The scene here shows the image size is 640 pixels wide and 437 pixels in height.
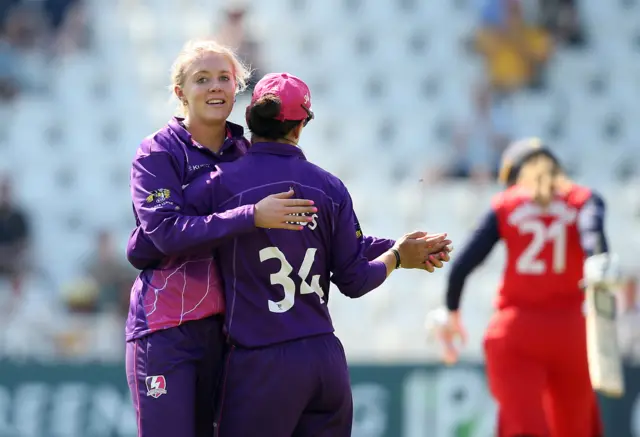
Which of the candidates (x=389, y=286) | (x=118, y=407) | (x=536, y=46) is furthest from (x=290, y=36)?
(x=118, y=407)

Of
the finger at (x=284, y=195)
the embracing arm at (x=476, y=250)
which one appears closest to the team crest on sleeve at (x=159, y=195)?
the finger at (x=284, y=195)

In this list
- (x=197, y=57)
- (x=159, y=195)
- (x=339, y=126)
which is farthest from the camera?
(x=339, y=126)

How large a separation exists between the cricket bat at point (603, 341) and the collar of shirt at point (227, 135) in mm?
2265

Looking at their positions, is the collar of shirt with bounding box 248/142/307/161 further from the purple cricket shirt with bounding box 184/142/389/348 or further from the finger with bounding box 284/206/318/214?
the finger with bounding box 284/206/318/214

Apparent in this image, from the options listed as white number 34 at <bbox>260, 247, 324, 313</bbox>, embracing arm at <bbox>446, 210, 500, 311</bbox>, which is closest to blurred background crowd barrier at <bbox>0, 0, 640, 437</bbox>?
embracing arm at <bbox>446, 210, 500, 311</bbox>

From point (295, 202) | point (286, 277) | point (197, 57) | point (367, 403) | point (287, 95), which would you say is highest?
point (197, 57)

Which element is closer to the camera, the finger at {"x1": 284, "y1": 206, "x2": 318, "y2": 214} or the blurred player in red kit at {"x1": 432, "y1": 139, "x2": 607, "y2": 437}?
the finger at {"x1": 284, "y1": 206, "x2": 318, "y2": 214}

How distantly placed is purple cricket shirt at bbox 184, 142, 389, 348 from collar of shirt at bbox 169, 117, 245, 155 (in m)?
0.17

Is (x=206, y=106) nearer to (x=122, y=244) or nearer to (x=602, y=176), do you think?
(x=122, y=244)

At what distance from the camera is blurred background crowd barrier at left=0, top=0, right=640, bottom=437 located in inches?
421

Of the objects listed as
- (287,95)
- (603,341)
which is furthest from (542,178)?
(287,95)

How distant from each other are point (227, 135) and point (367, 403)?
515cm

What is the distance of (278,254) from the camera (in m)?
4.65

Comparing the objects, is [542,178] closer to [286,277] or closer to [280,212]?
[286,277]
